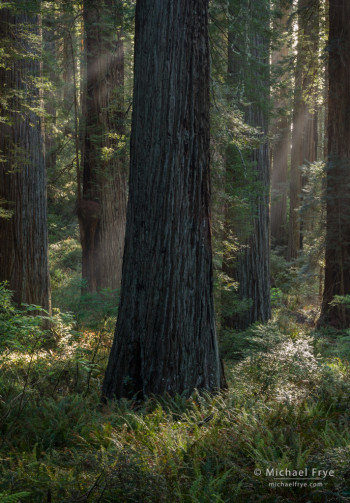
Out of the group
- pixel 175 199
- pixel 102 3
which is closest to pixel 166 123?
pixel 175 199

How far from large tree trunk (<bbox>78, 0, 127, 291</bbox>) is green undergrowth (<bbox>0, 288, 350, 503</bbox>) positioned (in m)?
5.53

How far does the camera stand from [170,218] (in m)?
4.79

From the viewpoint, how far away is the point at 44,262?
8.46 meters

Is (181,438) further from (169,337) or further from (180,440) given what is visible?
(169,337)

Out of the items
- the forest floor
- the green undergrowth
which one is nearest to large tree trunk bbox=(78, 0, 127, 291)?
the forest floor

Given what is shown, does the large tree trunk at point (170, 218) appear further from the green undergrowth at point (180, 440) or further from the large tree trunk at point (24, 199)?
the large tree trunk at point (24, 199)

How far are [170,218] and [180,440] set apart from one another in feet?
7.88

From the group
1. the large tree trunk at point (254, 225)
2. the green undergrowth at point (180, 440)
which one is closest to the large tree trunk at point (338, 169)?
the large tree trunk at point (254, 225)

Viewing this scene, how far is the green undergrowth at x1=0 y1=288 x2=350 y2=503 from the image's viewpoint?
9.77 feet

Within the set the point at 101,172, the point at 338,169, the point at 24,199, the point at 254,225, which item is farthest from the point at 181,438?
the point at 338,169

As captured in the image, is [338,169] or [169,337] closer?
[169,337]

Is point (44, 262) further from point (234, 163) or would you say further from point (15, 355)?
point (234, 163)

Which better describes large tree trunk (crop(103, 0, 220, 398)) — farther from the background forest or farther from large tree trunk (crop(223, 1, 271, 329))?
large tree trunk (crop(223, 1, 271, 329))

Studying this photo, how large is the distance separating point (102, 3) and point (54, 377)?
31.6 ft
